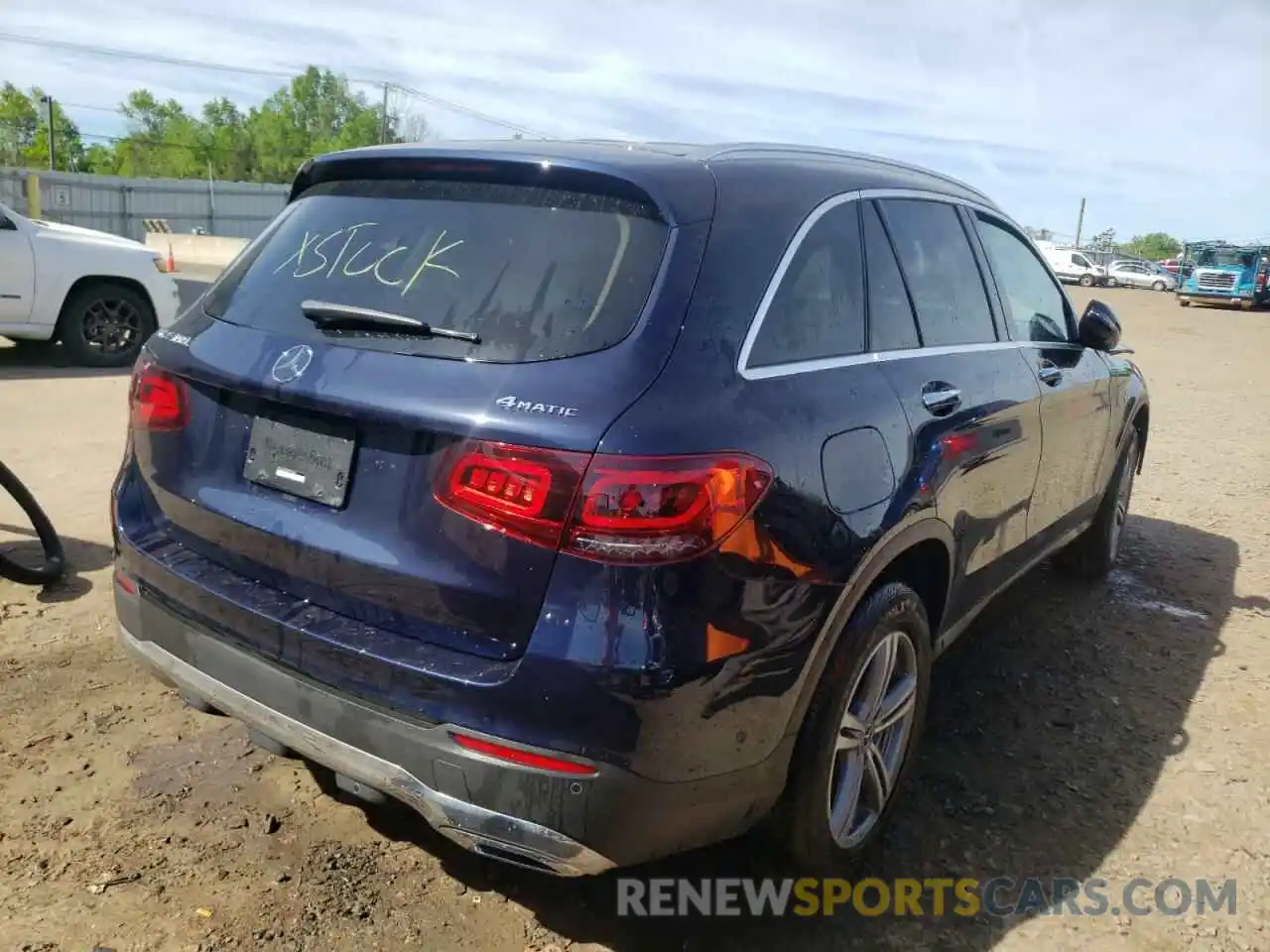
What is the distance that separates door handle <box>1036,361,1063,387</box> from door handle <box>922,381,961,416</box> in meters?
0.90

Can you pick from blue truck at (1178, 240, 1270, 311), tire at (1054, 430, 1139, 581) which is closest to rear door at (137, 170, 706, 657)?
tire at (1054, 430, 1139, 581)

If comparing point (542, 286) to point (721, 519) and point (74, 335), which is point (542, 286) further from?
point (74, 335)

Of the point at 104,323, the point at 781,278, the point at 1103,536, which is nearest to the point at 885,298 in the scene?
the point at 781,278

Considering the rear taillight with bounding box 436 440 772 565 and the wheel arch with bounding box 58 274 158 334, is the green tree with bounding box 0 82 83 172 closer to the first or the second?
the wheel arch with bounding box 58 274 158 334

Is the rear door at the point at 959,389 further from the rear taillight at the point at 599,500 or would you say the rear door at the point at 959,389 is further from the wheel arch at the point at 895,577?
the rear taillight at the point at 599,500

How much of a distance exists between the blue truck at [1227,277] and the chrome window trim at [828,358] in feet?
122

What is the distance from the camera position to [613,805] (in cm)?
203

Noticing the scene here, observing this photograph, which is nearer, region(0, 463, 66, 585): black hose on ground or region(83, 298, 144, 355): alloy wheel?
region(0, 463, 66, 585): black hose on ground

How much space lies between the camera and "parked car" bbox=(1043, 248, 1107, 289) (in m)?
49.8

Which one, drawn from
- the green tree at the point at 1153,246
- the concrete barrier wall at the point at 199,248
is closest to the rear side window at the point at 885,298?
the concrete barrier wall at the point at 199,248

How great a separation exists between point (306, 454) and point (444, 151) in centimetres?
82

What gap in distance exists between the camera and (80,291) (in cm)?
972

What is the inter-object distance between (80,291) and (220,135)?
82.9m

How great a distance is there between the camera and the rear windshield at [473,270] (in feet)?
7.09
